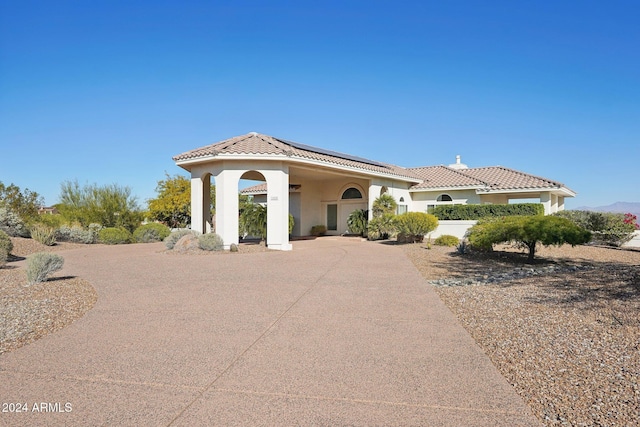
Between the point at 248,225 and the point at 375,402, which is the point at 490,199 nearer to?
the point at 248,225

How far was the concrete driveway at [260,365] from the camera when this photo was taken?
3654 mm

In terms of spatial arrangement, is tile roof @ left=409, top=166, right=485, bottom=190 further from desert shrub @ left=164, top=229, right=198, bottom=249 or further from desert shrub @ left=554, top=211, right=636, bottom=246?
desert shrub @ left=164, top=229, right=198, bottom=249

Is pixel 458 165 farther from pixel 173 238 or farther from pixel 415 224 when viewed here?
pixel 173 238

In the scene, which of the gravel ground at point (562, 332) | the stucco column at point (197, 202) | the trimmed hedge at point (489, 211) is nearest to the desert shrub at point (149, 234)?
the stucco column at point (197, 202)

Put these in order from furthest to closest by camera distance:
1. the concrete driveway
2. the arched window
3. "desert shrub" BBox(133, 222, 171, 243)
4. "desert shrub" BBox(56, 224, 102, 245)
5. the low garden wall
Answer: the arched window, "desert shrub" BBox(133, 222, 171, 243), the low garden wall, "desert shrub" BBox(56, 224, 102, 245), the concrete driveway

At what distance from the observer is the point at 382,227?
22.7 m

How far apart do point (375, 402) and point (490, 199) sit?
955 inches

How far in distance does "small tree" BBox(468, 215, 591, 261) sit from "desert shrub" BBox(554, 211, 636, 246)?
925 centimetres

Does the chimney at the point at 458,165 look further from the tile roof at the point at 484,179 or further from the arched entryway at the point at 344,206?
the arched entryway at the point at 344,206

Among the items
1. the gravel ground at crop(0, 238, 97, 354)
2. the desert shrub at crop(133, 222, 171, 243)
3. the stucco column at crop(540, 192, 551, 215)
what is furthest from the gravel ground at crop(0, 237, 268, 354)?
the stucco column at crop(540, 192, 551, 215)

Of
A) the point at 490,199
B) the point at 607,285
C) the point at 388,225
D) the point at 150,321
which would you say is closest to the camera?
the point at 150,321

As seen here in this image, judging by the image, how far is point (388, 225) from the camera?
22281 millimetres

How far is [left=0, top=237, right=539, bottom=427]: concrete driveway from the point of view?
3.65m

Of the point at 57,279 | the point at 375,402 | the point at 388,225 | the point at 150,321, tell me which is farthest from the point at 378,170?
the point at 375,402
